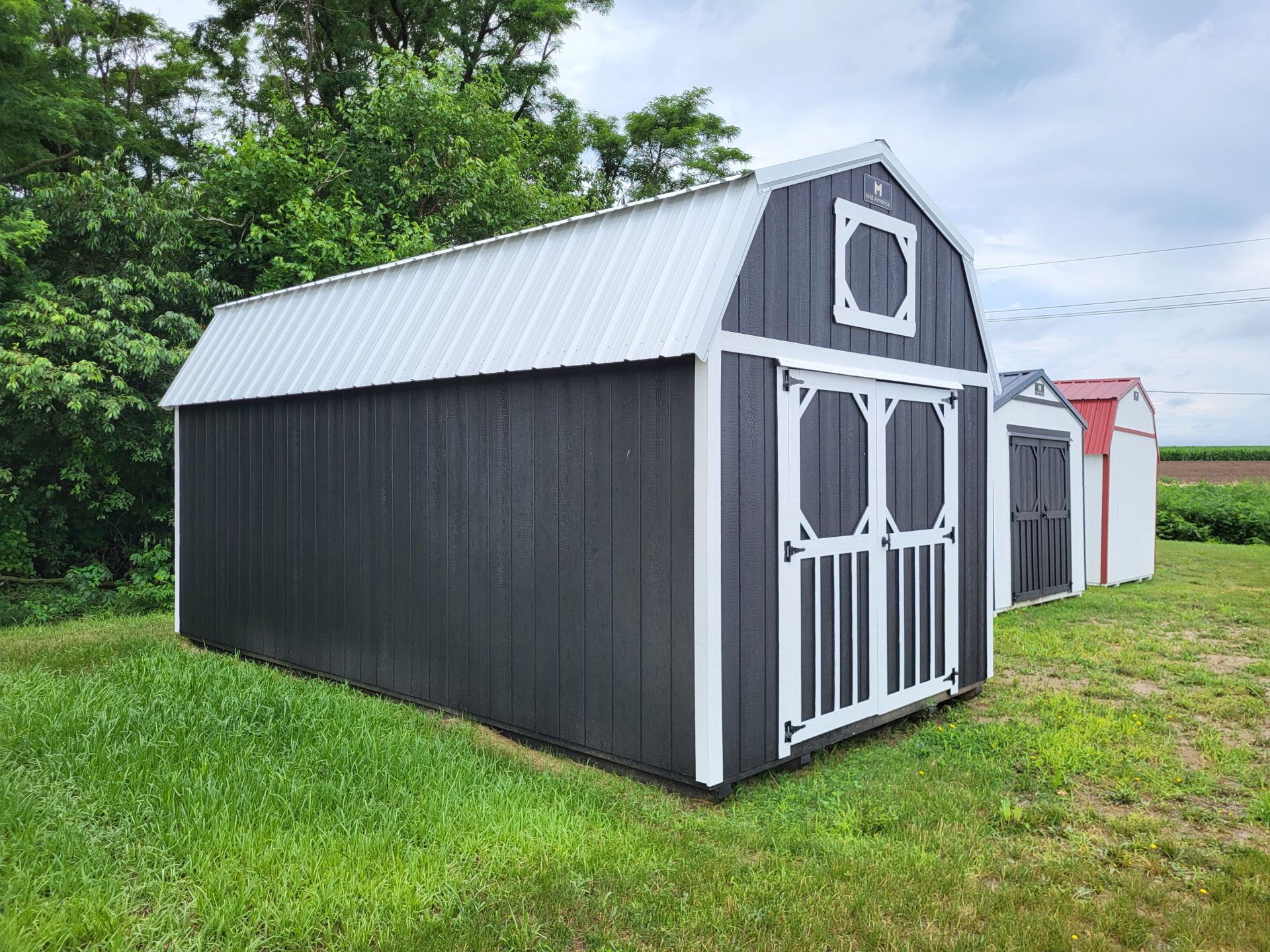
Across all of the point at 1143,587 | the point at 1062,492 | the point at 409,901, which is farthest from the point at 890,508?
the point at 1143,587

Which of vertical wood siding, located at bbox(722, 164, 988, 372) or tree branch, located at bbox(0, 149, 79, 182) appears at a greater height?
tree branch, located at bbox(0, 149, 79, 182)

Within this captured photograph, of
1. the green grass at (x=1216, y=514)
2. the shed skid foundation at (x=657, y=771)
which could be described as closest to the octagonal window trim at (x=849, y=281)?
the shed skid foundation at (x=657, y=771)

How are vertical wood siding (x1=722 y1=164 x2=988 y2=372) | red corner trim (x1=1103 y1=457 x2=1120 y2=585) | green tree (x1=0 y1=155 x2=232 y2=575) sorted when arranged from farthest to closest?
red corner trim (x1=1103 y1=457 x2=1120 y2=585), green tree (x1=0 y1=155 x2=232 y2=575), vertical wood siding (x1=722 y1=164 x2=988 y2=372)

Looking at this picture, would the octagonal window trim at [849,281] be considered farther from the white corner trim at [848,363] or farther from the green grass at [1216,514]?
the green grass at [1216,514]

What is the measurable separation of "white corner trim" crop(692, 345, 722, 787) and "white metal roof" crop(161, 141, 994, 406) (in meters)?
0.27

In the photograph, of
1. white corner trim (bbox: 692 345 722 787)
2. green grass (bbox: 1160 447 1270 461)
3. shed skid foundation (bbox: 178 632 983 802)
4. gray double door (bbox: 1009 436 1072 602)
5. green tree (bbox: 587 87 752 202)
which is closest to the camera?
white corner trim (bbox: 692 345 722 787)

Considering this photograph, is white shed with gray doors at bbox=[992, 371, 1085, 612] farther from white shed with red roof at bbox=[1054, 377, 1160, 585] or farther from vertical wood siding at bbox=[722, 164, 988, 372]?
vertical wood siding at bbox=[722, 164, 988, 372]

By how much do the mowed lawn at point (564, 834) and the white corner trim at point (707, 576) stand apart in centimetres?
34

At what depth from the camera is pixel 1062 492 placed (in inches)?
434

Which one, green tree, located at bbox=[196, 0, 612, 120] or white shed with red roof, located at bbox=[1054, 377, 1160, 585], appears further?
green tree, located at bbox=[196, 0, 612, 120]

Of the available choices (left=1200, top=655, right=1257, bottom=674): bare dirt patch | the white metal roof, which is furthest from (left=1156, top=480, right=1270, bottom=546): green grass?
the white metal roof

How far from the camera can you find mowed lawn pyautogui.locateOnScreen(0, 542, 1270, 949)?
280 cm

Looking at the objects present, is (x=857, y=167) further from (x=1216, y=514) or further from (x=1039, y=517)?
(x=1216, y=514)

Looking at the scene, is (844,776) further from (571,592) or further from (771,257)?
(771,257)
